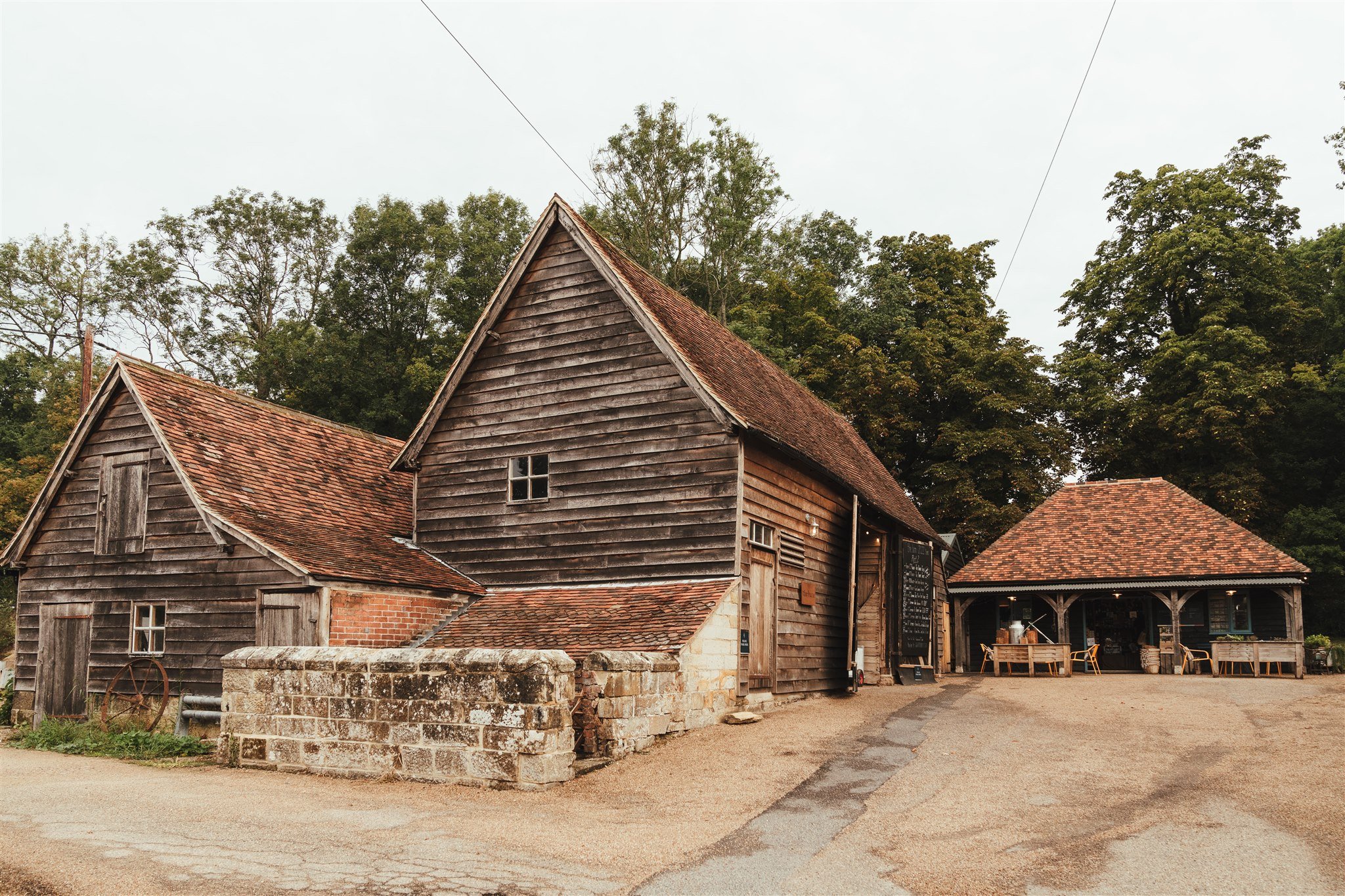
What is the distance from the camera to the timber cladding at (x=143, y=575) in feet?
52.9

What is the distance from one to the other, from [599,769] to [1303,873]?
674 cm

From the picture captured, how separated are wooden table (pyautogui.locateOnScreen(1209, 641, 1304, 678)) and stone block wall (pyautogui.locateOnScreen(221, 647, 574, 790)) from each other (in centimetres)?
2060

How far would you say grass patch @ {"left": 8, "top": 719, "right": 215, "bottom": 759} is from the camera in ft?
47.5

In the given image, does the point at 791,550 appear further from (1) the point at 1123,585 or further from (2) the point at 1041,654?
(1) the point at 1123,585

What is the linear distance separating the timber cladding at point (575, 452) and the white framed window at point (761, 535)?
0.63m

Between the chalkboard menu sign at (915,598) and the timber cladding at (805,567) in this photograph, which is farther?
the chalkboard menu sign at (915,598)

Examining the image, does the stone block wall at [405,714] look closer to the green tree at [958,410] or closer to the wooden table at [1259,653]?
the wooden table at [1259,653]

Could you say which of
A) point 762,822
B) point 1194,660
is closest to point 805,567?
A: point 762,822

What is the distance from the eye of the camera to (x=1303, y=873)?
7.27 metres

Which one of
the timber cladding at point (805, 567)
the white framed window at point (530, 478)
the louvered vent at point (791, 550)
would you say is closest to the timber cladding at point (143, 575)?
the white framed window at point (530, 478)

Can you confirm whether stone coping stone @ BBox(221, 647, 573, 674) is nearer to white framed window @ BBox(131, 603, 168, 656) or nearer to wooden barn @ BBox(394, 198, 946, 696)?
wooden barn @ BBox(394, 198, 946, 696)

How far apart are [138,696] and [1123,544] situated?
2463 cm

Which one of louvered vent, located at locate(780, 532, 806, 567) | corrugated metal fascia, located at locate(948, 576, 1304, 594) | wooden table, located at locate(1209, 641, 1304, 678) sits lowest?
wooden table, located at locate(1209, 641, 1304, 678)

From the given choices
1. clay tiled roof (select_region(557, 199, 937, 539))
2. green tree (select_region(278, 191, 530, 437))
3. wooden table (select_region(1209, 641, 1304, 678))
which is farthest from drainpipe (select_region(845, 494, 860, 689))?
green tree (select_region(278, 191, 530, 437))
